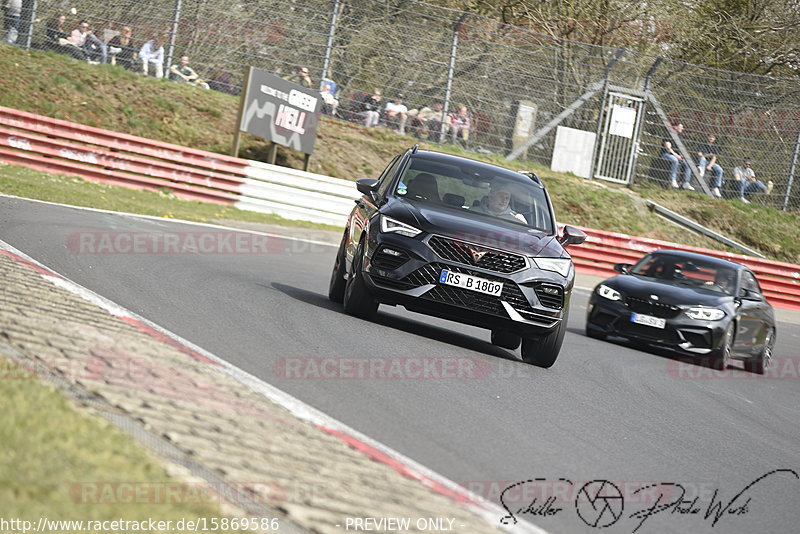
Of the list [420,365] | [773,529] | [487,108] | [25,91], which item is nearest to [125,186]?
[25,91]

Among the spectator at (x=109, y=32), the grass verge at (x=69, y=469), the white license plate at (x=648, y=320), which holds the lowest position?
the grass verge at (x=69, y=469)

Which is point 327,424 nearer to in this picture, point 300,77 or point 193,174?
point 193,174

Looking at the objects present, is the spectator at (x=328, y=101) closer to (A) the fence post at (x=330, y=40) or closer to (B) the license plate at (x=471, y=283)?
(A) the fence post at (x=330, y=40)

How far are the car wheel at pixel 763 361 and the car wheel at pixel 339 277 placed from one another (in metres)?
6.18

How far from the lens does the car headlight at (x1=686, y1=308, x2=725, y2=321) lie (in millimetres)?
13586

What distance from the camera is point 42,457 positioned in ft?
13.1

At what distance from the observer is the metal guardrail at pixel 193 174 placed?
20.4 m

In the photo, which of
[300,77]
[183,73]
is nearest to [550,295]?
[300,77]

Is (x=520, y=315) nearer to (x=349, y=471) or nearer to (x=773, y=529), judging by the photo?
(x=773, y=529)

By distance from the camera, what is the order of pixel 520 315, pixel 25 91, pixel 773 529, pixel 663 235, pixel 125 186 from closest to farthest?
pixel 773 529
pixel 520 315
pixel 125 186
pixel 25 91
pixel 663 235

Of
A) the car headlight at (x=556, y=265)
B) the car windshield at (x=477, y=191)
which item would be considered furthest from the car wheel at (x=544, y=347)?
the car windshield at (x=477, y=191)

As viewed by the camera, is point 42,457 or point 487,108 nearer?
point 42,457

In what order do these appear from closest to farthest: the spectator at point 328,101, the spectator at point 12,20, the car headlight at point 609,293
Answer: the car headlight at point 609,293, the spectator at point 12,20, the spectator at point 328,101

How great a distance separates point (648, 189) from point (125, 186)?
15.1 meters
